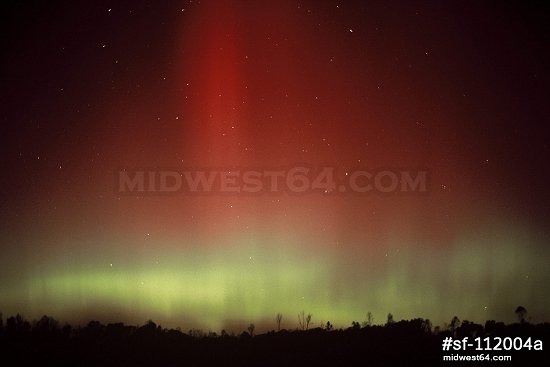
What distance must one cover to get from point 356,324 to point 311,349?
0.91m

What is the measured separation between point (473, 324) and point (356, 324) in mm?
1994

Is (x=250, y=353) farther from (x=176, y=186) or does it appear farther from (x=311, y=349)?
(x=176, y=186)

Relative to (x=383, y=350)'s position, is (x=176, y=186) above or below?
above

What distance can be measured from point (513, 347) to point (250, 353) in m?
4.37

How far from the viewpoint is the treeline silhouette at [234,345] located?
16094 millimetres

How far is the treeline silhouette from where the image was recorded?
16.1 metres

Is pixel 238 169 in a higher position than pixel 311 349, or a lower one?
higher

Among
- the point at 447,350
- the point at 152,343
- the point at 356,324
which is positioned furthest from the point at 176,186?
the point at 447,350

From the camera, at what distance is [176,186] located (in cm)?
1670

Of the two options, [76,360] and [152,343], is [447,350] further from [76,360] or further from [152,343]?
[76,360]

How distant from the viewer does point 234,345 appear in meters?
16.3

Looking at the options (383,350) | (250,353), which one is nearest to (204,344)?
(250,353)

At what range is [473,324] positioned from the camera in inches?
649

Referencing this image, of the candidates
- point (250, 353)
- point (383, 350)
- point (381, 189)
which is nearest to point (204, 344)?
point (250, 353)
